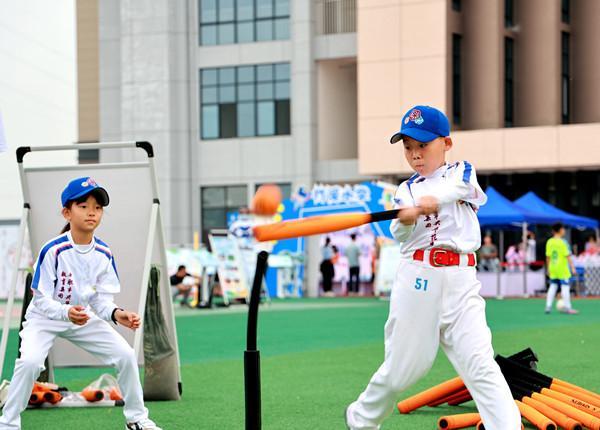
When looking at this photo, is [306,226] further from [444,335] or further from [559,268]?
[559,268]

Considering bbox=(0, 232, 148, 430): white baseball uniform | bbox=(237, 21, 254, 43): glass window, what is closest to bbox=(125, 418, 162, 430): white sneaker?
bbox=(0, 232, 148, 430): white baseball uniform

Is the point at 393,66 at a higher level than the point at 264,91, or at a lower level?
higher

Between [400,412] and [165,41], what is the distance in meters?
41.8

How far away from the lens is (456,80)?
1729 inches

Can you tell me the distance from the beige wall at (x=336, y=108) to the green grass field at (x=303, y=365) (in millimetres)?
23388

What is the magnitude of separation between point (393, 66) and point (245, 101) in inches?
335

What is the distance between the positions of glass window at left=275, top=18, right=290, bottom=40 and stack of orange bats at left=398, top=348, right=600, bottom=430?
40112mm

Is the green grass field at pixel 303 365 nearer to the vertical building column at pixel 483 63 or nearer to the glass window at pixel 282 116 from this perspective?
the vertical building column at pixel 483 63

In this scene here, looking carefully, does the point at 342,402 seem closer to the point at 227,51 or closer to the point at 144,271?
the point at 144,271

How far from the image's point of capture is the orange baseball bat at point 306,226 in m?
4.39

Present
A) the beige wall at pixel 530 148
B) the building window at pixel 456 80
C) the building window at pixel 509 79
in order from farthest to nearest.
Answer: the building window at pixel 509 79
the building window at pixel 456 80
the beige wall at pixel 530 148

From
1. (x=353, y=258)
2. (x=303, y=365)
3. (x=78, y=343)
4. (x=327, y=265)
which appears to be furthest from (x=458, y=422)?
(x=327, y=265)

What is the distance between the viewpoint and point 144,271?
30.7 feet

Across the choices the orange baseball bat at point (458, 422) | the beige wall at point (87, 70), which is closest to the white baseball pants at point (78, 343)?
the orange baseball bat at point (458, 422)
